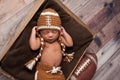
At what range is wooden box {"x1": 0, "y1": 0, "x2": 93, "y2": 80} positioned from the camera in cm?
170

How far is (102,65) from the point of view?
6.66ft

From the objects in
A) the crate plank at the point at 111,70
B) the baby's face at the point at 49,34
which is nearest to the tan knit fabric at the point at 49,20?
the baby's face at the point at 49,34

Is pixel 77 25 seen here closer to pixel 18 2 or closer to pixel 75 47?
pixel 75 47

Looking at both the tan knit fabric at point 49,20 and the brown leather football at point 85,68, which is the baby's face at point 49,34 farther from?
the brown leather football at point 85,68

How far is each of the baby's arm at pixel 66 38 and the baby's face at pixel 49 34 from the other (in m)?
0.05

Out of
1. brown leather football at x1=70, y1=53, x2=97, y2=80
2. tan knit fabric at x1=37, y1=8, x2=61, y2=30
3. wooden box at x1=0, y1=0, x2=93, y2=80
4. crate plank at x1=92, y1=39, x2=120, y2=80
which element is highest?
tan knit fabric at x1=37, y1=8, x2=61, y2=30

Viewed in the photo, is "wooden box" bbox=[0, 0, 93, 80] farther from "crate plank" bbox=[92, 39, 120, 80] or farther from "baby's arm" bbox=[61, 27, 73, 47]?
"crate plank" bbox=[92, 39, 120, 80]

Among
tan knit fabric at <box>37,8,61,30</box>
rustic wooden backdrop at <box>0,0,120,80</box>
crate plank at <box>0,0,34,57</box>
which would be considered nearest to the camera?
tan knit fabric at <box>37,8,61,30</box>

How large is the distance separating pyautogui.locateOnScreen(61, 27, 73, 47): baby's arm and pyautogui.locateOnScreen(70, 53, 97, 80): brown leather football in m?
0.11

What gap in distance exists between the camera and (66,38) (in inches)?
Result: 69.2

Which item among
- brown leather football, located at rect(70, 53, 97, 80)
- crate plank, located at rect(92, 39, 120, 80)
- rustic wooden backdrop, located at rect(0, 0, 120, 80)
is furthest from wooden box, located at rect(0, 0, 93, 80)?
crate plank, located at rect(92, 39, 120, 80)

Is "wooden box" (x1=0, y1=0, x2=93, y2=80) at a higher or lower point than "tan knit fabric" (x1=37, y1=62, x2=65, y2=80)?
higher

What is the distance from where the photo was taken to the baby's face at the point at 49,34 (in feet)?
5.50

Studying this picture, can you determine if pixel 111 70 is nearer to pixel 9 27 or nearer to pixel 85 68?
pixel 85 68
